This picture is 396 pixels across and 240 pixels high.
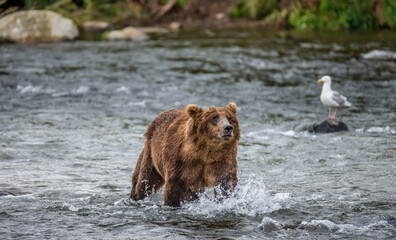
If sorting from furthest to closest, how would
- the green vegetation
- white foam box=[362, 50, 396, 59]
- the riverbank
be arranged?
the riverbank → the green vegetation → white foam box=[362, 50, 396, 59]

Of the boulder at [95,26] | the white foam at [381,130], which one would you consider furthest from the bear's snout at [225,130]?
the boulder at [95,26]

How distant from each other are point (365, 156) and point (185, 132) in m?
3.72

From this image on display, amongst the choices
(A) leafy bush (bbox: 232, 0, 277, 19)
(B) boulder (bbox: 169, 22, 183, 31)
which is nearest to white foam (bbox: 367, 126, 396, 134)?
(B) boulder (bbox: 169, 22, 183, 31)

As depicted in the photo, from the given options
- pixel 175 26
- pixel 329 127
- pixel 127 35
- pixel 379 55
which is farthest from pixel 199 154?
pixel 175 26

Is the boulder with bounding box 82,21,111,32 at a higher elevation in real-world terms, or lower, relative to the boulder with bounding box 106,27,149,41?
higher

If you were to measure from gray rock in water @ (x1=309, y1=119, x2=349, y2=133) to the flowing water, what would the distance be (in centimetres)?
20

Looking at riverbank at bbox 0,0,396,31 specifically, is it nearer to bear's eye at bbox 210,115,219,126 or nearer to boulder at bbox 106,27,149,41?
boulder at bbox 106,27,149,41

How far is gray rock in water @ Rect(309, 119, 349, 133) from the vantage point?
1060 centimetres

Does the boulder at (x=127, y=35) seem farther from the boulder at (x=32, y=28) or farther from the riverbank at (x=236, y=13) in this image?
the riverbank at (x=236, y=13)

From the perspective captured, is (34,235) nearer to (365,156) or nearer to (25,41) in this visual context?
(365,156)

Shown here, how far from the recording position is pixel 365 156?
28.9 ft

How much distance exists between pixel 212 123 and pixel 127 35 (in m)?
20.3

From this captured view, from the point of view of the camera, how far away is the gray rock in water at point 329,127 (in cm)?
1060

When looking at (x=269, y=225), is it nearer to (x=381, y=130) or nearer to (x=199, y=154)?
(x=199, y=154)
